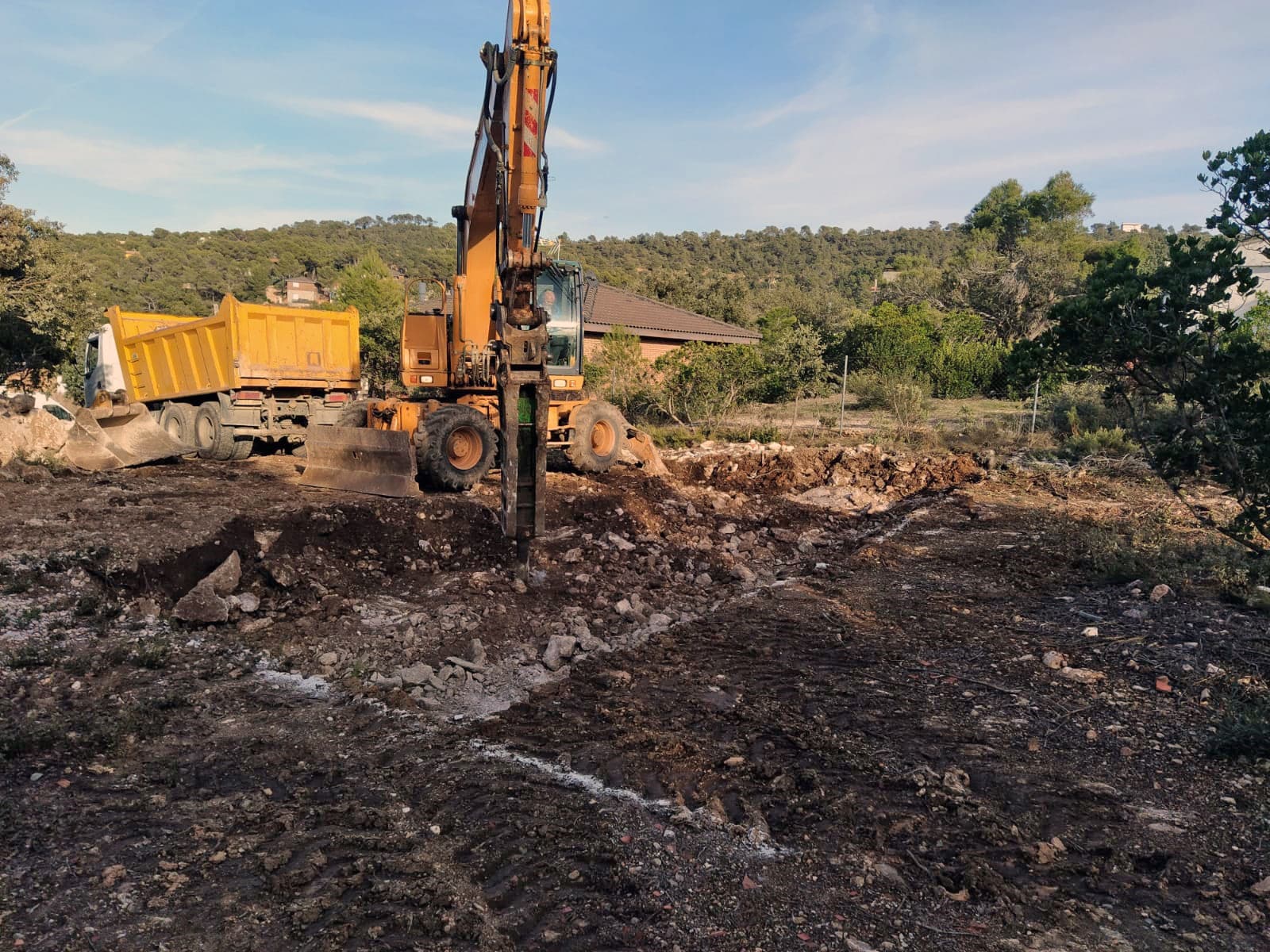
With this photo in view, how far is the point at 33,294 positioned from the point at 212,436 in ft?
27.0

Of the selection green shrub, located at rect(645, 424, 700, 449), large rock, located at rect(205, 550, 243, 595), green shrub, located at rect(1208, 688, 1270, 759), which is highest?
green shrub, located at rect(645, 424, 700, 449)

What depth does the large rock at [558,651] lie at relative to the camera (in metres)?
5.71

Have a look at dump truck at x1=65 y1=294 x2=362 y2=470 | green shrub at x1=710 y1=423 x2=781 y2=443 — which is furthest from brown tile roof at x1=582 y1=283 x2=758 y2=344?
dump truck at x1=65 y1=294 x2=362 y2=470

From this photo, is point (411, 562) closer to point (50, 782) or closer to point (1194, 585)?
point (50, 782)

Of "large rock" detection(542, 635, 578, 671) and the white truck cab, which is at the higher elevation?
the white truck cab

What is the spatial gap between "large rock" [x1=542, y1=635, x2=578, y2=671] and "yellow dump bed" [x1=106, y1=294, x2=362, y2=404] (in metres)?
8.98

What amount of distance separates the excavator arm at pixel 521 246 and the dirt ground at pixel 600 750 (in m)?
1.03

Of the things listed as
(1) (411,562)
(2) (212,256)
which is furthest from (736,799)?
(2) (212,256)

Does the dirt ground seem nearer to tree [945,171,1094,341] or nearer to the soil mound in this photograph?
the soil mound

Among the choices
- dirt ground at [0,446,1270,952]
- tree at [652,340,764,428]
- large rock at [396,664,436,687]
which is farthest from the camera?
tree at [652,340,764,428]

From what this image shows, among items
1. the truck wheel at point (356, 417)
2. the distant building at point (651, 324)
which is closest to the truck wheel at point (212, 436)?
the truck wheel at point (356, 417)

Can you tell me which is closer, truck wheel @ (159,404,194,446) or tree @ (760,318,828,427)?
truck wheel @ (159,404,194,446)

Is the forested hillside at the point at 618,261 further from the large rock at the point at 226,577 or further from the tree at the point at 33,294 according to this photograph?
the large rock at the point at 226,577

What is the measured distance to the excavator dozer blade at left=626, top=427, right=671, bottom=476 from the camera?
45.2 ft
